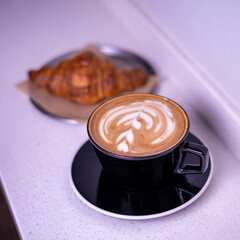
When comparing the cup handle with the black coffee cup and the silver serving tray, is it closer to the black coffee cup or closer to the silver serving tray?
the black coffee cup

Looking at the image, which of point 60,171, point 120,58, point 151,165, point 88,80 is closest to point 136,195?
point 151,165

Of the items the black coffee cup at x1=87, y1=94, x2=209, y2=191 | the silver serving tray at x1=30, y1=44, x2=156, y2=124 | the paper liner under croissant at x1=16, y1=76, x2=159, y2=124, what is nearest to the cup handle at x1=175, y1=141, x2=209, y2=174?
the black coffee cup at x1=87, y1=94, x2=209, y2=191

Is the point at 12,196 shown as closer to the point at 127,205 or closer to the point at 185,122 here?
the point at 127,205

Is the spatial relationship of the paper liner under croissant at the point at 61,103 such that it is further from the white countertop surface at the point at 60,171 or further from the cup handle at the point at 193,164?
the cup handle at the point at 193,164

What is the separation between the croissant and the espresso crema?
0.66 feet

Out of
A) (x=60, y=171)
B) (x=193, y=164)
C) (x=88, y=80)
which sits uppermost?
(x=193, y=164)

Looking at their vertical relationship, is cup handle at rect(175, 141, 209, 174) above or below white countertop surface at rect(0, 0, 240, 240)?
above

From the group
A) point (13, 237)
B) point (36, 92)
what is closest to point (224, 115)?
point (36, 92)

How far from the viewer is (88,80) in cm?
82

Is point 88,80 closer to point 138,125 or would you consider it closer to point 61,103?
point 61,103

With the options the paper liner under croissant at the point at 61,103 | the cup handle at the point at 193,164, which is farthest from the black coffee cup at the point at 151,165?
the paper liner under croissant at the point at 61,103

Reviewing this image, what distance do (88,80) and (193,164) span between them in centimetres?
38

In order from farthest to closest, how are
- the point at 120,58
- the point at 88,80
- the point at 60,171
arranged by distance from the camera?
the point at 120,58, the point at 88,80, the point at 60,171

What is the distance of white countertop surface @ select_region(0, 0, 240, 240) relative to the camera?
1.73 ft
